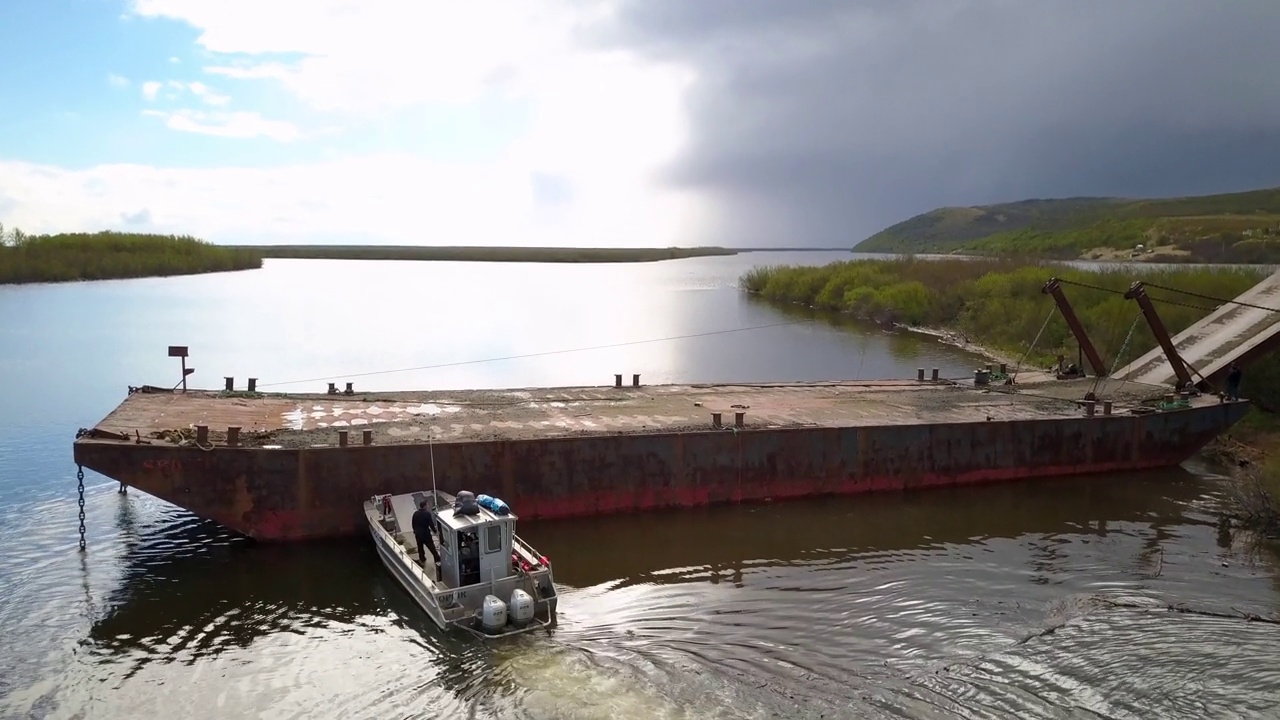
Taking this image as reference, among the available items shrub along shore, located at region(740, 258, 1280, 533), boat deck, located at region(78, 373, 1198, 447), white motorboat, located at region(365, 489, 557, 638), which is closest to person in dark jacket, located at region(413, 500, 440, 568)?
white motorboat, located at region(365, 489, 557, 638)

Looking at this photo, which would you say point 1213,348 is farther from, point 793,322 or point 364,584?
point 793,322

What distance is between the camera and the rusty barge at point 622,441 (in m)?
15.6

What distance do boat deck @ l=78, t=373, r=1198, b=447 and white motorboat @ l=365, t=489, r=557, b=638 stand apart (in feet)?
13.8

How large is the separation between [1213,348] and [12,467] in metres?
36.7

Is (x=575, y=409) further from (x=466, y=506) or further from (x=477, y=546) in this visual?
(x=477, y=546)

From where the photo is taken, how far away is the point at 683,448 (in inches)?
729

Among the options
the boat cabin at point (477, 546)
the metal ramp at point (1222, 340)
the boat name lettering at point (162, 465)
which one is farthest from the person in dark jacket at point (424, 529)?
the metal ramp at point (1222, 340)

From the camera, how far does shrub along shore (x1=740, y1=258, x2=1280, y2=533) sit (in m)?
25.7

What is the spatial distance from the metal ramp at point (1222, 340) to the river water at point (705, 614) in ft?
14.6

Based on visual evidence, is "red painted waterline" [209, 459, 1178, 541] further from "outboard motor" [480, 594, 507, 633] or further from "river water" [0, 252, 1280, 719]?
"outboard motor" [480, 594, 507, 633]

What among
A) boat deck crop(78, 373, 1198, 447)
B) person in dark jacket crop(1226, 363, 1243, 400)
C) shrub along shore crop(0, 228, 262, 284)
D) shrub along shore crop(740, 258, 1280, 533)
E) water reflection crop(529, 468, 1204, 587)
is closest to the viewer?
water reflection crop(529, 468, 1204, 587)

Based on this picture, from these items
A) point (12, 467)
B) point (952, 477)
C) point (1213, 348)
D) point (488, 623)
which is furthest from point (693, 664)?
point (1213, 348)

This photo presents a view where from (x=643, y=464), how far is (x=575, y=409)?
3.99m

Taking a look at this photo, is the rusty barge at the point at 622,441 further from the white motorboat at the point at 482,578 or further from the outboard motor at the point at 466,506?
the outboard motor at the point at 466,506
